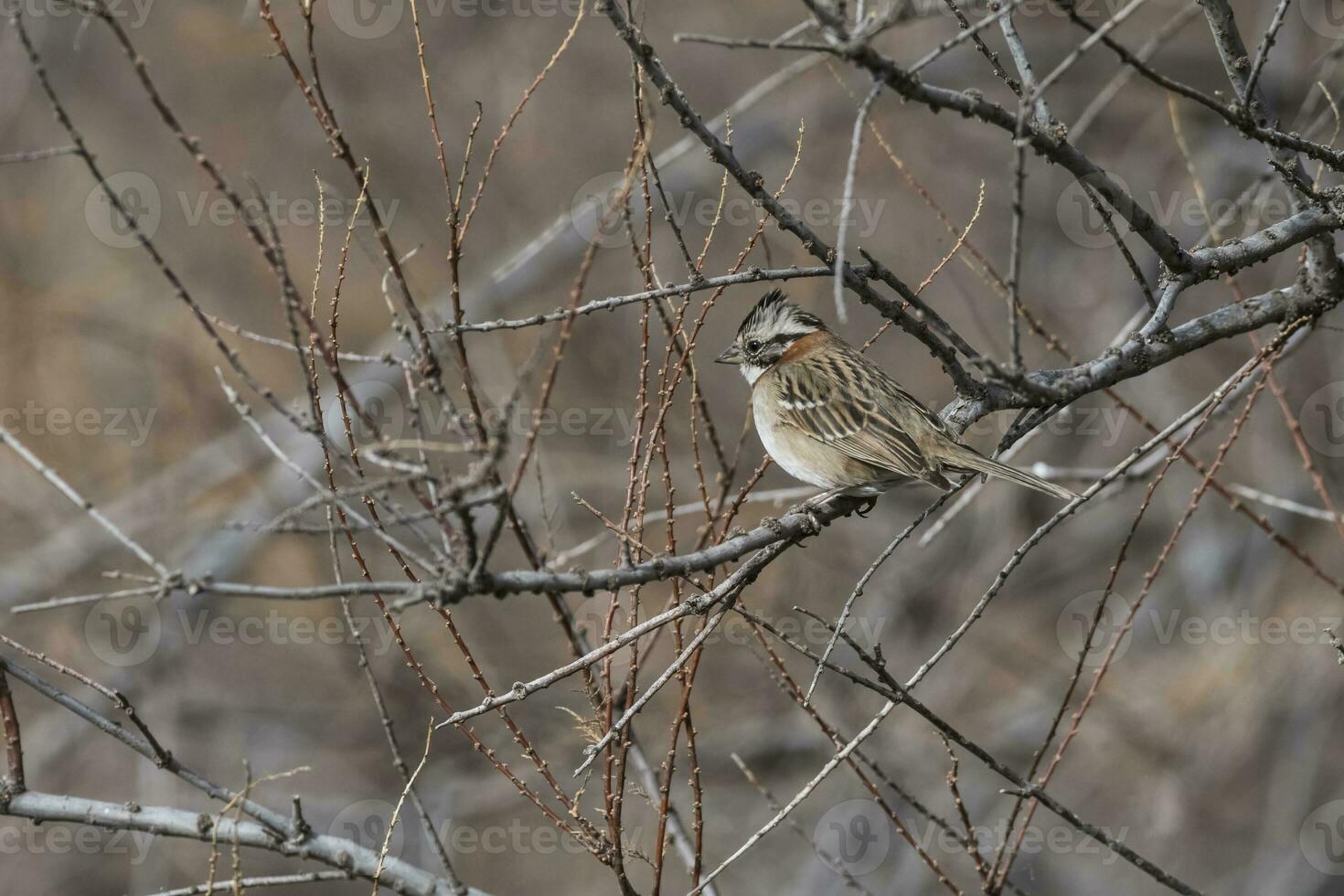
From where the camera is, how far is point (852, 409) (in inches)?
226

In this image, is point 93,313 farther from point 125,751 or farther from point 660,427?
point 660,427

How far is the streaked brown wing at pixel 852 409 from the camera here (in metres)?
5.34

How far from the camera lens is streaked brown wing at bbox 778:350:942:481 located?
5336 millimetres

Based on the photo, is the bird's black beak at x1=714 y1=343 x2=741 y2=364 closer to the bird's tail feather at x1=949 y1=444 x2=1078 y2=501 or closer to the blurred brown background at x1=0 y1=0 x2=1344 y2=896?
the bird's tail feather at x1=949 y1=444 x2=1078 y2=501

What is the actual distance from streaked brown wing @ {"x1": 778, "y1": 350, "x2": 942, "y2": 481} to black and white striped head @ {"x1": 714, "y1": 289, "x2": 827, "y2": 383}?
0.59 feet

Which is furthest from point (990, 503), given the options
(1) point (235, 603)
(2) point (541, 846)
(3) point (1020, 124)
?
A: (3) point (1020, 124)

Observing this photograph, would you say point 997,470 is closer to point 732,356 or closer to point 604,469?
point 732,356

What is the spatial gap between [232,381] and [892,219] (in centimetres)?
794

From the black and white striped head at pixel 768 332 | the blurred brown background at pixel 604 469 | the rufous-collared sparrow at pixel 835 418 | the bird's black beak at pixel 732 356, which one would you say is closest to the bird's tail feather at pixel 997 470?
the rufous-collared sparrow at pixel 835 418

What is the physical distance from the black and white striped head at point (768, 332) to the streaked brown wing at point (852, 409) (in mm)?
180

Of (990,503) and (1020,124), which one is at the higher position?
(990,503)

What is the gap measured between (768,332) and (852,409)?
778 mm

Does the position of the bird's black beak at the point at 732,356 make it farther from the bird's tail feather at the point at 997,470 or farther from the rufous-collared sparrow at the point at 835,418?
the bird's tail feather at the point at 997,470

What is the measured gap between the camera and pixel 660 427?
11.4ft
